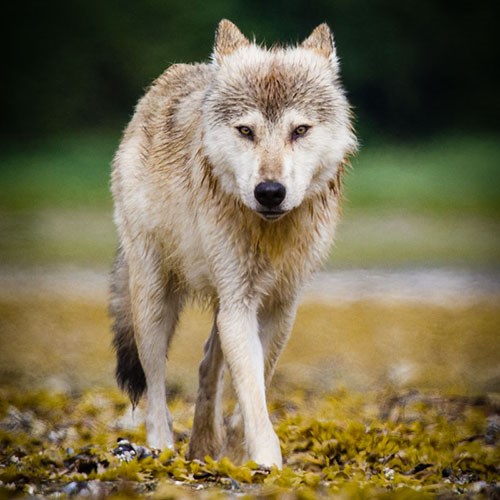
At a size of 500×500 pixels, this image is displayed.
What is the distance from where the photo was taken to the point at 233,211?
5.14m

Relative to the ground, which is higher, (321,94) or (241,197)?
(321,94)

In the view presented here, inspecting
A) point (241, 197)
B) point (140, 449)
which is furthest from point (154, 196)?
point (140, 449)

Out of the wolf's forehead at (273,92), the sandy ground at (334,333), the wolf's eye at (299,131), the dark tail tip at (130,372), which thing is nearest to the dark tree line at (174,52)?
the sandy ground at (334,333)

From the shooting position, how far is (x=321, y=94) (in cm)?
504

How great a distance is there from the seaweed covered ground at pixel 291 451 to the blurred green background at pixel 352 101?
4021 millimetres

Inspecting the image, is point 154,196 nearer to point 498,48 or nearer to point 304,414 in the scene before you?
point 304,414

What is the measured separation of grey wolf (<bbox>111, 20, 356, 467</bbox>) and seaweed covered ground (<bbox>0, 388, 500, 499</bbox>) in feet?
1.28

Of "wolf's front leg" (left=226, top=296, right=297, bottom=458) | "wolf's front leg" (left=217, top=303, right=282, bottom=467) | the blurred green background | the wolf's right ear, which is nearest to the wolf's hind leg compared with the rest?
"wolf's front leg" (left=226, top=296, right=297, bottom=458)

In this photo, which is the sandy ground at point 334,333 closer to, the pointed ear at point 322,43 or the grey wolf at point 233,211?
the grey wolf at point 233,211

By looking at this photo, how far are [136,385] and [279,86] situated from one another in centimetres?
214

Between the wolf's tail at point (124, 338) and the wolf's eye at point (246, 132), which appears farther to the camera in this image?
the wolf's tail at point (124, 338)

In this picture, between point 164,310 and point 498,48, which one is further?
point 498,48

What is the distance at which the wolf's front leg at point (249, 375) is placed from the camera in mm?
4816

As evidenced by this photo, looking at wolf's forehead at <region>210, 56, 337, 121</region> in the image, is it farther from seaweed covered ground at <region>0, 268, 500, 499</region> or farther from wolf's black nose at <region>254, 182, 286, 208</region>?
seaweed covered ground at <region>0, 268, 500, 499</region>
